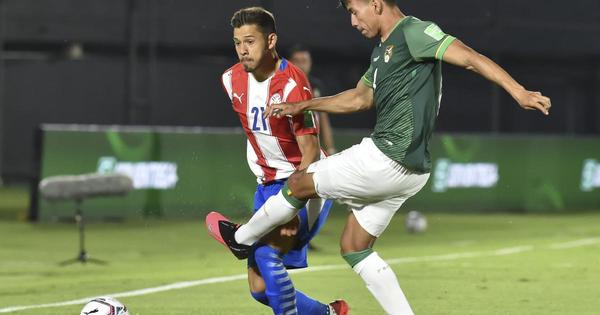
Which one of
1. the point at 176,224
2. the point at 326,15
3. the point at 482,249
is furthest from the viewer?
the point at 326,15

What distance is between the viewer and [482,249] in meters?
14.5

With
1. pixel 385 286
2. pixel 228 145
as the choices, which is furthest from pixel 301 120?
pixel 228 145

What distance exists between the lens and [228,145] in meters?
18.9

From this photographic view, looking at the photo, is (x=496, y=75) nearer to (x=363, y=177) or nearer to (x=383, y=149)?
(x=383, y=149)

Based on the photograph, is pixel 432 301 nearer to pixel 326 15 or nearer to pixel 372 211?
pixel 372 211

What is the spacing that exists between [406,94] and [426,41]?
312 millimetres

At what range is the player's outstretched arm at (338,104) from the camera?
21.5 ft

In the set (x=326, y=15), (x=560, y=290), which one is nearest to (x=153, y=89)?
(x=326, y=15)

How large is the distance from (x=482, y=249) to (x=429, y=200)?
5724mm

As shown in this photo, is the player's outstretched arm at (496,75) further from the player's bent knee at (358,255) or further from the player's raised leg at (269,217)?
the player's bent knee at (358,255)

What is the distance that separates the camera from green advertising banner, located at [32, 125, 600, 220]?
1742 cm

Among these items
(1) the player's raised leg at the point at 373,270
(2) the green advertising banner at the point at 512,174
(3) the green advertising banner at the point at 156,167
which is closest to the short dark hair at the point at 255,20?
(1) the player's raised leg at the point at 373,270

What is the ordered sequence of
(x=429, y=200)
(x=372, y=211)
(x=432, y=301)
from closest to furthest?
(x=372, y=211), (x=432, y=301), (x=429, y=200)

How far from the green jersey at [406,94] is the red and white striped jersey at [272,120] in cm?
58
